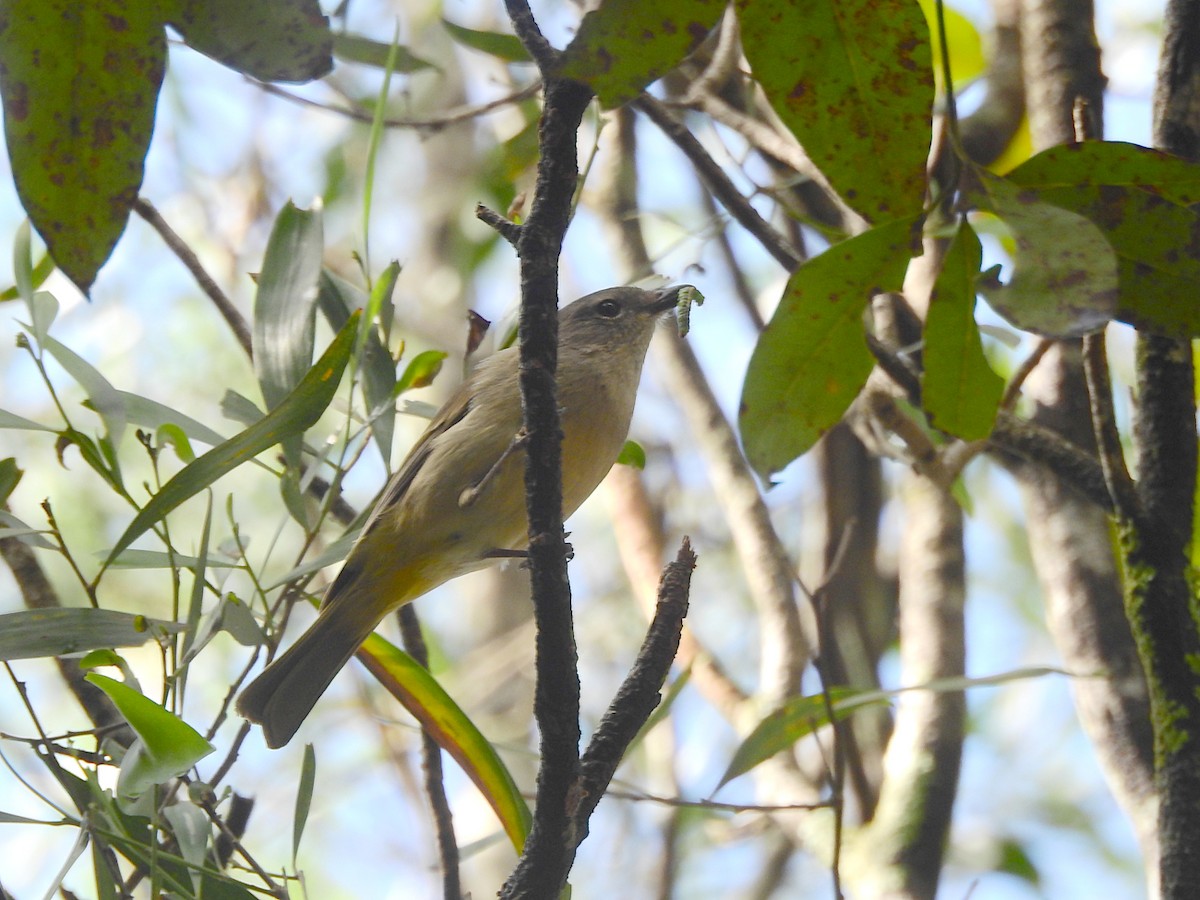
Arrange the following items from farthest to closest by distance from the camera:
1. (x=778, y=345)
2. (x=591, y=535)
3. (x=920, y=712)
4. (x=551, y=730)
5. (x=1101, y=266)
Answer: (x=591, y=535), (x=920, y=712), (x=551, y=730), (x=778, y=345), (x=1101, y=266)

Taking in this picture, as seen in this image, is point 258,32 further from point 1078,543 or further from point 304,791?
point 1078,543

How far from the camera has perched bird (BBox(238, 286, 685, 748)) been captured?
10.2 feet

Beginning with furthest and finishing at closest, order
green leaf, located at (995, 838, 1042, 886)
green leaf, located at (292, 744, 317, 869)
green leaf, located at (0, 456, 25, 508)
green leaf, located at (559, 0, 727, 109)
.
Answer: green leaf, located at (995, 838, 1042, 886), green leaf, located at (0, 456, 25, 508), green leaf, located at (292, 744, 317, 869), green leaf, located at (559, 0, 727, 109)

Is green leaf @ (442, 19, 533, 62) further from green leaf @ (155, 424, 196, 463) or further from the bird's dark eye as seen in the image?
green leaf @ (155, 424, 196, 463)

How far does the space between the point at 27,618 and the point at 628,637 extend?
4723mm

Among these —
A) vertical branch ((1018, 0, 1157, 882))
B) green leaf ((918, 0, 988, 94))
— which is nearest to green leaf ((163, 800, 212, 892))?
vertical branch ((1018, 0, 1157, 882))

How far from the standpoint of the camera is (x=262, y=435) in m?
2.02

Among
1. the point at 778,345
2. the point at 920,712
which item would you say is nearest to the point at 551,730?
the point at 778,345

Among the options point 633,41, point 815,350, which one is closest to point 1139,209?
point 815,350

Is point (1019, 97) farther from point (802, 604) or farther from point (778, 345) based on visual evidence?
point (778, 345)

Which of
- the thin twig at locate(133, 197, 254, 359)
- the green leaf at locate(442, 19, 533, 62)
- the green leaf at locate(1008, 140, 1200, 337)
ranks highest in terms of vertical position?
the green leaf at locate(442, 19, 533, 62)

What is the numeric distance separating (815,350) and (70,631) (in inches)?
54.3

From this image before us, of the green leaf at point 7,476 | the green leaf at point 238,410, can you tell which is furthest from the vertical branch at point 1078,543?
the green leaf at point 7,476

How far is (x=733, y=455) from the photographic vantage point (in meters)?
4.16
